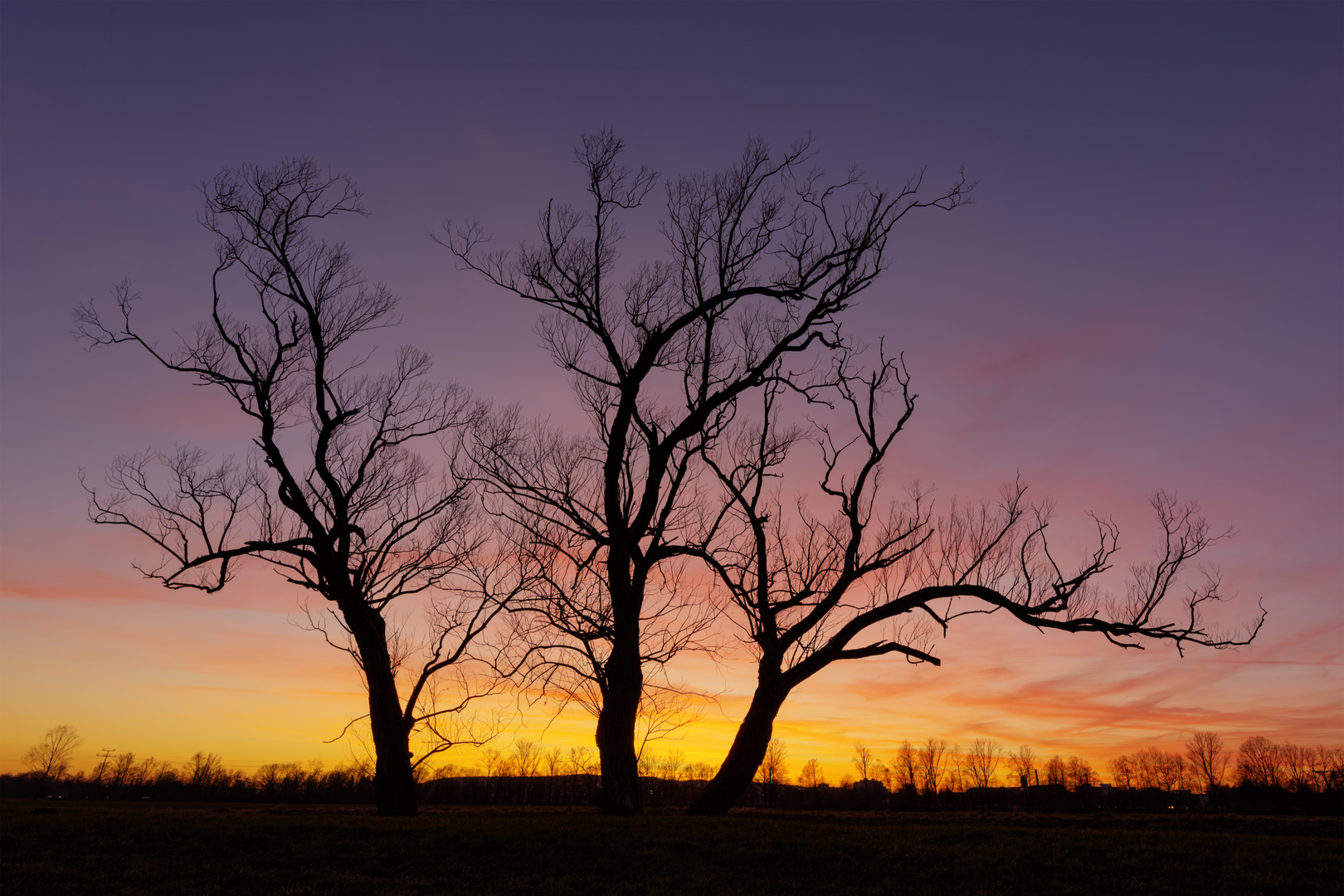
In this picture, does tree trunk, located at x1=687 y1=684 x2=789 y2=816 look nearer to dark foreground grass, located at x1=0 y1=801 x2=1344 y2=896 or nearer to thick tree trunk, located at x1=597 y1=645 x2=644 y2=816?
thick tree trunk, located at x1=597 y1=645 x2=644 y2=816

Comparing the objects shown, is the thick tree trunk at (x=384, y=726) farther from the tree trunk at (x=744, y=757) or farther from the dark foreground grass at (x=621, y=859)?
the tree trunk at (x=744, y=757)

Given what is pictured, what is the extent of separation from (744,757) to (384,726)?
28.4 feet

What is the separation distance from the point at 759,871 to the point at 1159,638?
11412 mm

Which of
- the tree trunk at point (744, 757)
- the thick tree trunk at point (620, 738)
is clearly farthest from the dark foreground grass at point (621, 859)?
the tree trunk at point (744, 757)

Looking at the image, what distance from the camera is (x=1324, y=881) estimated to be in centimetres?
1059

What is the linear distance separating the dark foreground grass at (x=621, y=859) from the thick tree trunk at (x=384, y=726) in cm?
366

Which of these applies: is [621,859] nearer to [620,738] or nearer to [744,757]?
[620,738]

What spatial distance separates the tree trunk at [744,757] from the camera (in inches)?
700

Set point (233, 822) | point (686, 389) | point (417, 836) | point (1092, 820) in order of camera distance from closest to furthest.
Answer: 1. point (417, 836)
2. point (233, 822)
3. point (686, 389)
4. point (1092, 820)

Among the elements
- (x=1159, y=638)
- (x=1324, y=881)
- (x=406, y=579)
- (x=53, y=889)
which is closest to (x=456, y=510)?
(x=406, y=579)

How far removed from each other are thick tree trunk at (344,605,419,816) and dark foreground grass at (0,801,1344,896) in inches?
144

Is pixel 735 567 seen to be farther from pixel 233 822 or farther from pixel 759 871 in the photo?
pixel 233 822

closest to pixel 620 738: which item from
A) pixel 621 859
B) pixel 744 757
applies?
pixel 744 757

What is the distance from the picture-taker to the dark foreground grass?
1071 cm
